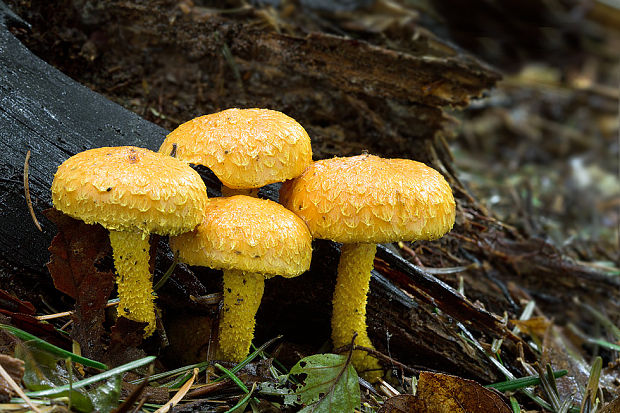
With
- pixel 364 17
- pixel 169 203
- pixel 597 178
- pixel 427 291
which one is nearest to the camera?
pixel 169 203

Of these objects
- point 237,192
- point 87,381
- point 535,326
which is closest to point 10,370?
point 87,381

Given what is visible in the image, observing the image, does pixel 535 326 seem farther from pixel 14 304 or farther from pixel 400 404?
pixel 14 304

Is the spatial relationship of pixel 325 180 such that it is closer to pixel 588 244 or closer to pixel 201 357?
pixel 201 357

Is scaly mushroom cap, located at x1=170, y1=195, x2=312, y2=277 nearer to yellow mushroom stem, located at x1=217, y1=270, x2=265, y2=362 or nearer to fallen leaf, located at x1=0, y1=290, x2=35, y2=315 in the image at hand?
yellow mushroom stem, located at x1=217, y1=270, x2=265, y2=362

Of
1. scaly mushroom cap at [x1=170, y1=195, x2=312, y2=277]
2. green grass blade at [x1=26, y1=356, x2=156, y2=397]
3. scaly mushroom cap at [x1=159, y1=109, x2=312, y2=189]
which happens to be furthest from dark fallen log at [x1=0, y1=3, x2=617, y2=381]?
green grass blade at [x1=26, y1=356, x2=156, y2=397]

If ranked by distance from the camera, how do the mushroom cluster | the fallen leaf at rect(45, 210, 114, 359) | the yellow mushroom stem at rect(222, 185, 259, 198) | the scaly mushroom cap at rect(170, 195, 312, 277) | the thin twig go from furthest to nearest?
the yellow mushroom stem at rect(222, 185, 259, 198) → the thin twig → the fallen leaf at rect(45, 210, 114, 359) → the scaly mushroom cap at rect(170, 195, 312, 277) → the mushroom cluster

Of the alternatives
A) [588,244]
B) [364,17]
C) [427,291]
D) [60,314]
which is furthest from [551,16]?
[60,314]
